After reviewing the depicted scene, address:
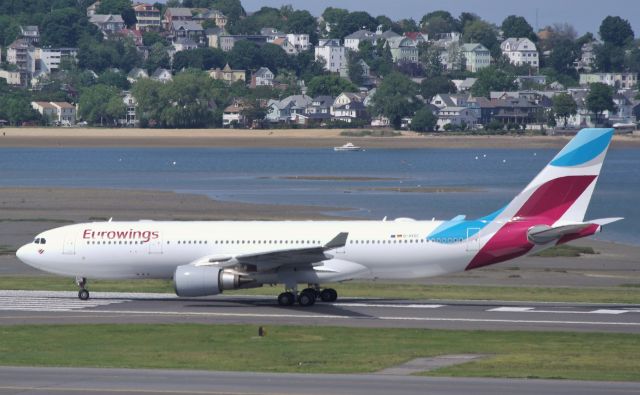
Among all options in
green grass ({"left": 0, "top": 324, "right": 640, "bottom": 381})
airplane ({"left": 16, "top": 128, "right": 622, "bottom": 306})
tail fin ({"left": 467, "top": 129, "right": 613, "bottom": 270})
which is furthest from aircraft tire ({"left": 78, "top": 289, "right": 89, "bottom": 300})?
tail fin ({"left": 467, "top": 129, "right": 613, "bottom": 270})

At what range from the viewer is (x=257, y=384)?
114ft

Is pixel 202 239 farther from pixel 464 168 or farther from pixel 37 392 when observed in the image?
pixel 464 168

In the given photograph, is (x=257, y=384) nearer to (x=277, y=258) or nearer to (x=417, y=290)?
(x=277, y=258)

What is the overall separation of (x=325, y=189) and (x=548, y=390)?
3535 inches

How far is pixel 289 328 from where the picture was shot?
151 ft

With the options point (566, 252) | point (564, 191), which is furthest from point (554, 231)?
point (566, 252)

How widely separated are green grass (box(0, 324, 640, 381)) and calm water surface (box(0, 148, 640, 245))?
42705 mm

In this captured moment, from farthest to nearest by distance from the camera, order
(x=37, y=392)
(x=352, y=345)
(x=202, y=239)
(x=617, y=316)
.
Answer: (x=202, y=239) < (x=617, y=316) < (x=352, y=345) < (x=37, y=392)

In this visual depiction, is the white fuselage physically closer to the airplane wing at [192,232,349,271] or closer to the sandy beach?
the airplane wing at [192,232,349,271]

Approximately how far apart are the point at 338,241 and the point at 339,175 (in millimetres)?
96111

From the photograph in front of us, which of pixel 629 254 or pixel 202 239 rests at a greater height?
pixel 202 239

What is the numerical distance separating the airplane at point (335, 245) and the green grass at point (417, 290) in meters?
4.65

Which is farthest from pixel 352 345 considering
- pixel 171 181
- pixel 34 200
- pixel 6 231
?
pixel 171 181

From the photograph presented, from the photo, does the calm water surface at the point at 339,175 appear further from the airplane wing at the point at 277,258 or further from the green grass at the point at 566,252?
the airplane wing at the point at 277,258
